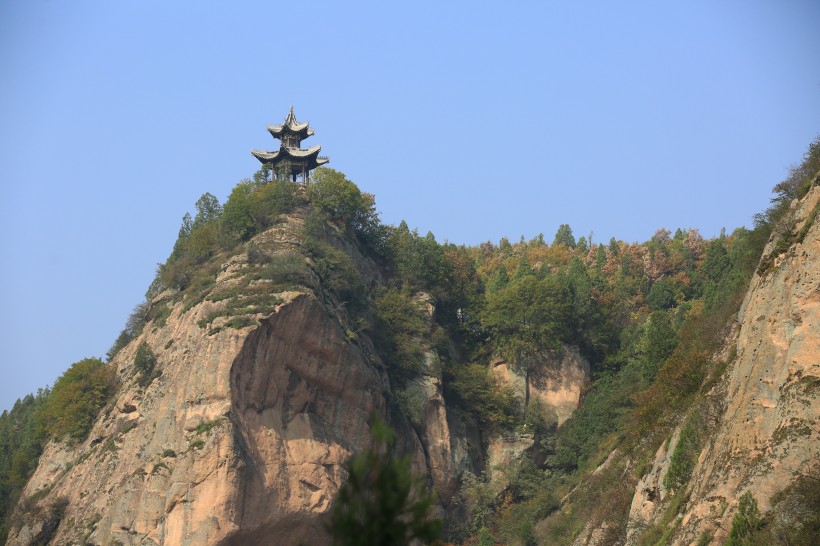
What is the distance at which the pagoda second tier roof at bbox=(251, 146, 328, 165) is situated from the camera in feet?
250

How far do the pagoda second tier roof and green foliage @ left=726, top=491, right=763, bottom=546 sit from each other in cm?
4648

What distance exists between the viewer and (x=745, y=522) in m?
33.2

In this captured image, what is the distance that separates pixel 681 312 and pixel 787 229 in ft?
110

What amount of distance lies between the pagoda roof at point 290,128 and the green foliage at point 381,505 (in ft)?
181

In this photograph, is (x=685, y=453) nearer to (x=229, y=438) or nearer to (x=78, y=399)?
(x=229, y=438)

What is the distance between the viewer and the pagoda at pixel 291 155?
251ft

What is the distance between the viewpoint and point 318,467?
57.5m

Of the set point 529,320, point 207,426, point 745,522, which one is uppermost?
point 529,320

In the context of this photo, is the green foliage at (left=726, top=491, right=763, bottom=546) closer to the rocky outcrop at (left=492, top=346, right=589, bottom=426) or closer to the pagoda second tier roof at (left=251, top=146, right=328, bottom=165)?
the rocky outcrop at (left=492, top=346, right=589, bottom=426)

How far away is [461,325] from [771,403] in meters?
37.5

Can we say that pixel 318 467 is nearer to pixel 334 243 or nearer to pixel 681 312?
pixel 334 243

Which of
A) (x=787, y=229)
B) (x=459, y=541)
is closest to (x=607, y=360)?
(x=459, y=541)

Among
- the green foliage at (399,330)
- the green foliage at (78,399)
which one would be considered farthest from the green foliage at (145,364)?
the green foliage at (399,330)

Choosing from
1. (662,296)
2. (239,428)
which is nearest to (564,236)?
(662,296)
